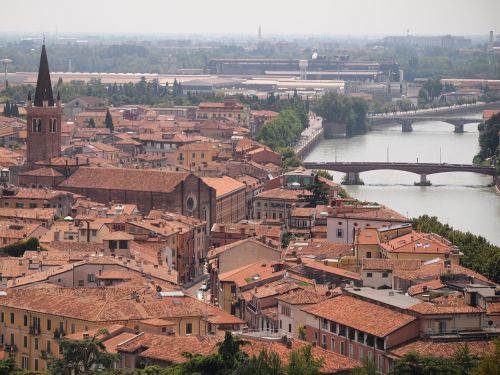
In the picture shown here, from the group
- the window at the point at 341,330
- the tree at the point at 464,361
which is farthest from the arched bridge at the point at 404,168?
the tree at the point at 464,361

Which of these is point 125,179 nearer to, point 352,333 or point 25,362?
point 25,362

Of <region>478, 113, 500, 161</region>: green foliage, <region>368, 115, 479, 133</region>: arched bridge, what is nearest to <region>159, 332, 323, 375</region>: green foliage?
<region>478, 113, 500, 161</region>: green foliage

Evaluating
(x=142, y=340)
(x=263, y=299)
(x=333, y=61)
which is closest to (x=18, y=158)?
(x=263, y=299)

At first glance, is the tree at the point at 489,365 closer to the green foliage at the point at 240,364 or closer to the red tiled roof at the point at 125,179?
the green foliage at the point at 240,364

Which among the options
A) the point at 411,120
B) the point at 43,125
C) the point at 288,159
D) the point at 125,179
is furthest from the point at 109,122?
the point at 411,120

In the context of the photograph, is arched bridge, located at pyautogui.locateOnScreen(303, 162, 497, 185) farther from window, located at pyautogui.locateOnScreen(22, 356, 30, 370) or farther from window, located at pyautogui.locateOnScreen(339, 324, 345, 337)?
window, located at pyautogui.locateOnScreen(339, 324, 345, 337)
